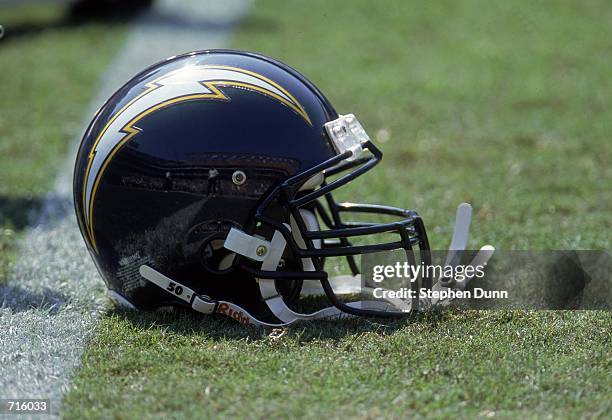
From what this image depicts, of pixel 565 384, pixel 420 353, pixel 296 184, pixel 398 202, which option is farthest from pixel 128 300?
pixel 398 202

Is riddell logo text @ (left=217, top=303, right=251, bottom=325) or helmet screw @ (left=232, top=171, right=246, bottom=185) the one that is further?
riddell logo text @ (left=217, top=303, right=251, bottom=325)

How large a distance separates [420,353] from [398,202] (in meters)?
2.32

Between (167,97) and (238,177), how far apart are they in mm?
389

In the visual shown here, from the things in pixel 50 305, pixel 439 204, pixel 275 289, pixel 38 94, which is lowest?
pixel 50 305

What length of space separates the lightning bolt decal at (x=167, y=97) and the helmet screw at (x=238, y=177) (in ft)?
0.89

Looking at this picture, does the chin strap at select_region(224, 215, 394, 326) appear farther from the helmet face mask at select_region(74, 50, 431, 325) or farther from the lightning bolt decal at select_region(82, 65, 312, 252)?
the lightning bolt decal at select_region(82, 65, 312, 252)

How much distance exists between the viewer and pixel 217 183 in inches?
129

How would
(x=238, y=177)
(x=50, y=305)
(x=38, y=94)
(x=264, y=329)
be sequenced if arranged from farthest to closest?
(x=38, y=94) < (x=50, y=305) < (x=264, y=329) < (x=238, y=177)

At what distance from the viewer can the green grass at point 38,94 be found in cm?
551

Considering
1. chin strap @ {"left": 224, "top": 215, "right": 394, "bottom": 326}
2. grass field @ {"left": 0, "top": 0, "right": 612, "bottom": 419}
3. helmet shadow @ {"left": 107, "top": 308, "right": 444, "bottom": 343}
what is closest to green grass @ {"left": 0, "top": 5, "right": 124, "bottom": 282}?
grass field @ {"left": 0, "top": 0, "right": 612, "bottom": 419}

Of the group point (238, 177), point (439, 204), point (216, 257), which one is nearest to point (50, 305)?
point (216, 257)

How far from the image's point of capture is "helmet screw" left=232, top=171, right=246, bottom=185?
3.26m

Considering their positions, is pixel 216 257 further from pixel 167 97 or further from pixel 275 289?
pixel 167 97

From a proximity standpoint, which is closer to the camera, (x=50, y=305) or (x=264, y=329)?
(x=264, y=329)
